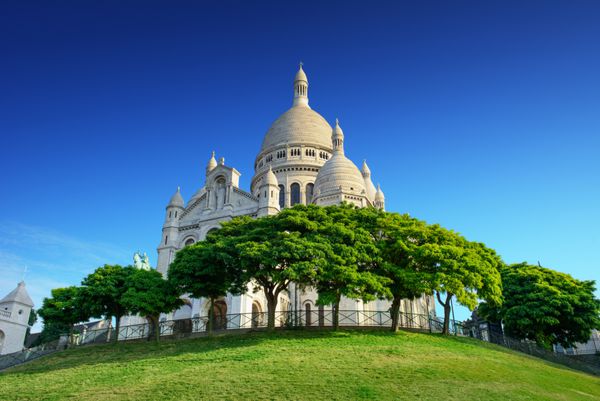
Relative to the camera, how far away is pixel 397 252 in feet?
102

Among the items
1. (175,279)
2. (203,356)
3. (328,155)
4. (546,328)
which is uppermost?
(328,155)

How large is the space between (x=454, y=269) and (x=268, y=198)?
19865 millimetres

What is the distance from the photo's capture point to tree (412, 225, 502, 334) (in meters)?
28.6

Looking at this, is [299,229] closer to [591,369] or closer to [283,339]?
[283,339]

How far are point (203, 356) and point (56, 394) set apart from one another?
21.5 ft

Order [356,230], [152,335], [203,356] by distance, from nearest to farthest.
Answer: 1. [203,356]
2. [356,230]
3. [152,335]

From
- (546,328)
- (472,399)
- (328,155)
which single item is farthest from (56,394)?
(328,155)

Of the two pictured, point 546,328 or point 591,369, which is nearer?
point 591,369

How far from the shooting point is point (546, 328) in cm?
3800

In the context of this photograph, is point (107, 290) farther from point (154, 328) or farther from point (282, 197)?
point (282, 197)

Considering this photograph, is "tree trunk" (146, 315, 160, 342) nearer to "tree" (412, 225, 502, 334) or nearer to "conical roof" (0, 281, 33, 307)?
"tree" (412, 225, 502, 334)

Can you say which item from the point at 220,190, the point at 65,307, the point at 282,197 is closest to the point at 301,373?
the point at 65,307

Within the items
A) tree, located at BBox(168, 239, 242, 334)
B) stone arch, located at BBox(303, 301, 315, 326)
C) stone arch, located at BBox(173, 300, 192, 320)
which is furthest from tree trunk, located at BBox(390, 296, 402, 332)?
stone arch, located at BBox(173, 300, 192, 320)

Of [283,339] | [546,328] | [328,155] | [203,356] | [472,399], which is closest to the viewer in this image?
[472,399]
